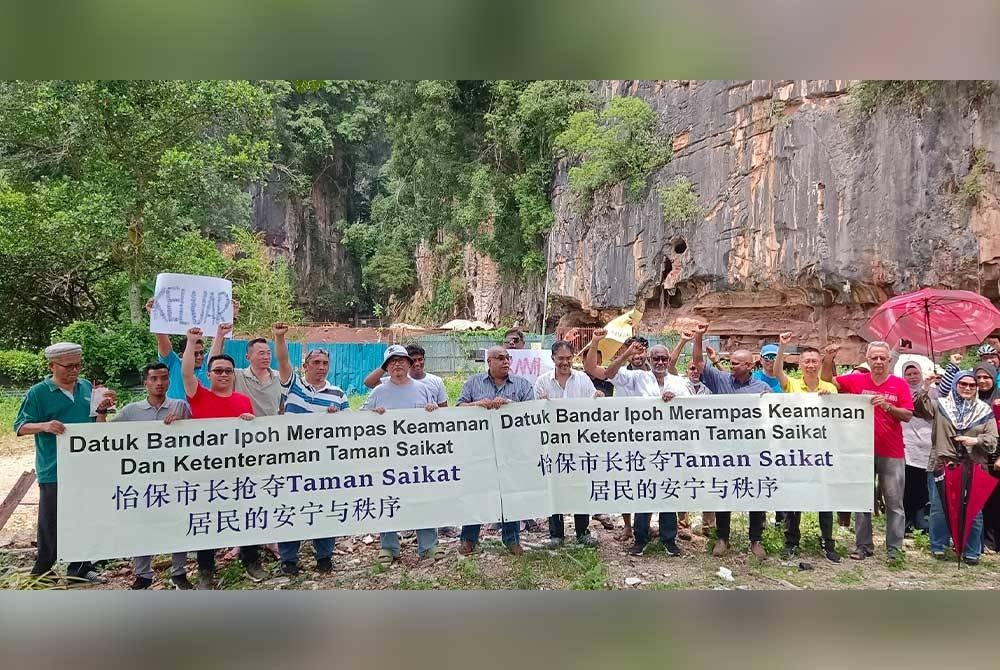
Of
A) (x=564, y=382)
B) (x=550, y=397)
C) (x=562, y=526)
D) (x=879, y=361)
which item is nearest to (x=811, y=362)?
(x=879, y=361)

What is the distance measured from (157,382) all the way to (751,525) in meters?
4.11

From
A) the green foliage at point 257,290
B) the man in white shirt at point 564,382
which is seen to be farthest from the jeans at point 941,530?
the green foliage at point 257,290

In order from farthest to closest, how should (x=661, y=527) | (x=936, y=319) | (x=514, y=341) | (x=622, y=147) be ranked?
(x=622, y=147)
(x=514, y=341)
(x=936, y=319)
(x=661, y=527)

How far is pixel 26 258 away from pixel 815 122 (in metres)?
15.4

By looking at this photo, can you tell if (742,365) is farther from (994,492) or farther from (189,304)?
(189,304)

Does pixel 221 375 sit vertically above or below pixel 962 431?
above

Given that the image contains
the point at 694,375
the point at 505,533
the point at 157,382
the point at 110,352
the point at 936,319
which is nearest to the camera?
the point at 157,382

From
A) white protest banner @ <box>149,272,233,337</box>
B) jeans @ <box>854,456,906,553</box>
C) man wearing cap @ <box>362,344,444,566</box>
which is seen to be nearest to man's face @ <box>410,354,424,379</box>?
man wearing cap @ <box>362,344,444,566</box>

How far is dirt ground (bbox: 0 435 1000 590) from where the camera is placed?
4305mm

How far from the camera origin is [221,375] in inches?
160

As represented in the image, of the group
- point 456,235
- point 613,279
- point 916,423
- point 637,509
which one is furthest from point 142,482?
point 456,235

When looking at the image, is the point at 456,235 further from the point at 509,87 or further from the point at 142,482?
the point at 142,482

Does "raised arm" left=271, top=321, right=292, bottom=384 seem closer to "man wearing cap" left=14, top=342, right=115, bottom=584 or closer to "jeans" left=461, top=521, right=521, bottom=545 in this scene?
"man wearing cap" left=14, top=342, right=115, bottom=584

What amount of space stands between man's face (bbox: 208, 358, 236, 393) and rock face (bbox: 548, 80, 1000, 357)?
1245cm
